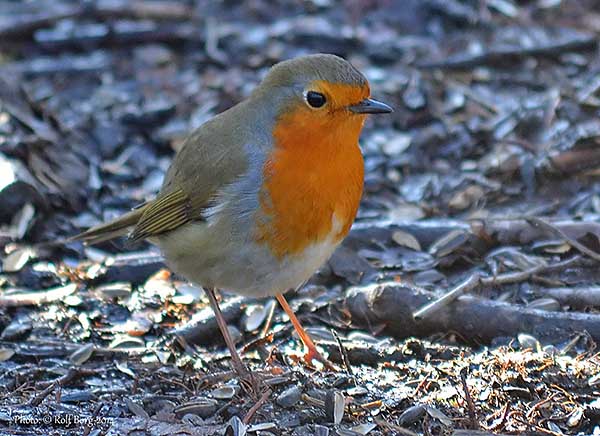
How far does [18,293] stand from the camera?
16.7 ft

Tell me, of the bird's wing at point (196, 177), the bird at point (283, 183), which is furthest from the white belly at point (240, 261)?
the bird's wing at point (196, 177)

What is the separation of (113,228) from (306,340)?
126 cm

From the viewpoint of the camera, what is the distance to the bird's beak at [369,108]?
4.10 meters

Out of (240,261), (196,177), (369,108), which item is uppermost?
(369,108)

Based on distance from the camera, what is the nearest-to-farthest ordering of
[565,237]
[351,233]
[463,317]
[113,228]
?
[463,317] → [565,237] → [113,228] → [351,233]

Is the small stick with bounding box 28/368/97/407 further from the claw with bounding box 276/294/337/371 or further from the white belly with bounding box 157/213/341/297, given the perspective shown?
the claw with bounding box 276/294/337/371

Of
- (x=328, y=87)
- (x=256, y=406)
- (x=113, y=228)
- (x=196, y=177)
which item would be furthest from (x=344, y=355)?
(x=113, y=228)

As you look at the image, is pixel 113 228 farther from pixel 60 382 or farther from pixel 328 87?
pixel 328 87

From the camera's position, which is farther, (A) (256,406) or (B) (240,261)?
(B) (240,261)

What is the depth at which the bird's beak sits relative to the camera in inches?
161

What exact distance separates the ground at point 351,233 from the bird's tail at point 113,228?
0.83 ft

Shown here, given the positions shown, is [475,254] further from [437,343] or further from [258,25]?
[258,25]

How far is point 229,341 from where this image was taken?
4375 millimetres

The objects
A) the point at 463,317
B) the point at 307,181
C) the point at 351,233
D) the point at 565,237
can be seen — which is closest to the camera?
the point at 307,181
